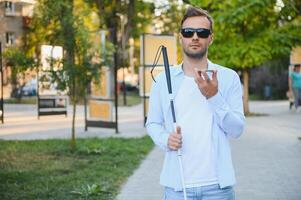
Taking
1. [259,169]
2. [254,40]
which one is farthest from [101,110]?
[259,169]

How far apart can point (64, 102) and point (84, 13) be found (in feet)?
31.3

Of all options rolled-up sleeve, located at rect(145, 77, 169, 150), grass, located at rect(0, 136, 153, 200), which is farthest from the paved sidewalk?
rolled-up sleeve, located at rect(145, 77, 169, 150)

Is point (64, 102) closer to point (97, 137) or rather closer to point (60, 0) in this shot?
Answer: point (97, 137)

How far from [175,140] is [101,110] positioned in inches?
523

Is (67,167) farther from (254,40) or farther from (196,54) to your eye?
(254,40)

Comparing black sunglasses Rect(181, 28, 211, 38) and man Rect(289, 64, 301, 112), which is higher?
black sunglasses Rect(181, 28, 211, 38)

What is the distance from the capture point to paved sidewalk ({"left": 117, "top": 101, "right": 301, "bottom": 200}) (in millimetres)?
7617

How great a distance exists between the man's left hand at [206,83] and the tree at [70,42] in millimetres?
8831

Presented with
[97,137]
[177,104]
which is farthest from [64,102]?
[177,104]

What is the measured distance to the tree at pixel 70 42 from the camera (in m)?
11.6

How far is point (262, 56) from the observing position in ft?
64.2

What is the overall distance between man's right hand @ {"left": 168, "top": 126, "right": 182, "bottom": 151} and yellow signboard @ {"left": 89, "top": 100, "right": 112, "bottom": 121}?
13009 millimetres

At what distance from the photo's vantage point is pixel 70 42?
38.3 feet

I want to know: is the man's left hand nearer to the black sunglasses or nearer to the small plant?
the black sunglasses
